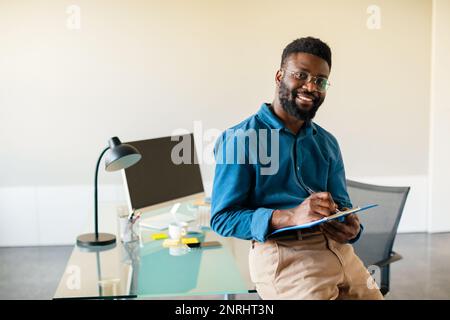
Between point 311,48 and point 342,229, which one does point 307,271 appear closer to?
point 342,229

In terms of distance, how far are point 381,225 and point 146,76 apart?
2585 mm

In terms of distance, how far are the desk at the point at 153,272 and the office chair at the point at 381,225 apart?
0.57 m

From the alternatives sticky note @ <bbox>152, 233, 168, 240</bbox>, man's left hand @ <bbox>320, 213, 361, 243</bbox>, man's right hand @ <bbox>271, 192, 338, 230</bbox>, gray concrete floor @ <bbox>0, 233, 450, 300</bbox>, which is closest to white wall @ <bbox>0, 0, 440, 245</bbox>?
gray concrete floor @ <bbox>0, 233, 450, 300</bbox>

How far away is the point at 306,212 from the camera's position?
1.74 metres

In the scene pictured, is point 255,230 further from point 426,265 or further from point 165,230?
point 426,265

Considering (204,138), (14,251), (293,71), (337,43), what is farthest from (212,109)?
(293,71)

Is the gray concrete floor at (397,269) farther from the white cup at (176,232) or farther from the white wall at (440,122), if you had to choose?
the white cup at (176,232)

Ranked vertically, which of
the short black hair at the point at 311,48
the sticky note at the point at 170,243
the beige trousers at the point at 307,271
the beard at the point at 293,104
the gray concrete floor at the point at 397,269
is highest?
the short black hair at the point at 311,48

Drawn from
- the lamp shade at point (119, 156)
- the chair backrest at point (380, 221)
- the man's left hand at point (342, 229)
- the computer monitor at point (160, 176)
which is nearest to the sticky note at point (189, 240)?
the computer monitor at point (160, 176)

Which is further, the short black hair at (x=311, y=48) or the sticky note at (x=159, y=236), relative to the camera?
the sticky note at (x=159, y=236)

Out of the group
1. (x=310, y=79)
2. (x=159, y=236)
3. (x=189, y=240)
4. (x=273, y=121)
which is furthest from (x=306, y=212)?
(x=159, y=236)

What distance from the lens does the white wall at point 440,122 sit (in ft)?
16.1

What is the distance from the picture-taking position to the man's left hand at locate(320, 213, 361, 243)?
1940 mm
